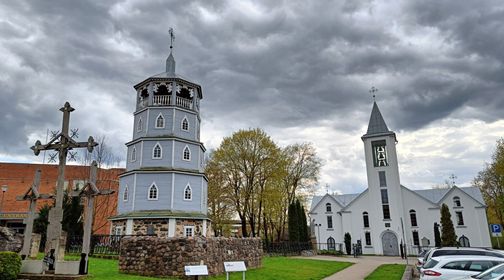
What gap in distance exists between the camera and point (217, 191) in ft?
126

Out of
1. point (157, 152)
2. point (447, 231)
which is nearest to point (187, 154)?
point (157, 152)

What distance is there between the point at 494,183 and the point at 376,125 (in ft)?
50.0

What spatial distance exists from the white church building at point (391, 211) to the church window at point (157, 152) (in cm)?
2911

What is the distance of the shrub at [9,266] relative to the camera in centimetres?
1081

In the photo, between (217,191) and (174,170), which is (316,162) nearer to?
(217,191)

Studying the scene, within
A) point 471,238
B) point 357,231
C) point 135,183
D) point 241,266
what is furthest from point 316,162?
point 241,266

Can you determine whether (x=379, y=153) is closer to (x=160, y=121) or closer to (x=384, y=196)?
(x=384, y=196)

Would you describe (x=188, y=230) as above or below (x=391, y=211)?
below

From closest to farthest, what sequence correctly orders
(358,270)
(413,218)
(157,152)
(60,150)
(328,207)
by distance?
(60,150) → (358,270) → (157,152) → (413,218) → (328,207)

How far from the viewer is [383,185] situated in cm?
4531

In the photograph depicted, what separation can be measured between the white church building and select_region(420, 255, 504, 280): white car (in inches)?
1220

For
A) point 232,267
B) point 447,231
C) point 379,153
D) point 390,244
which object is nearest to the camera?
point 232,267

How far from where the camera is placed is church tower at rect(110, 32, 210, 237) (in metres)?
24.1

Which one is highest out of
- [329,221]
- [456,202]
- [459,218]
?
[456,202]
